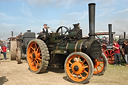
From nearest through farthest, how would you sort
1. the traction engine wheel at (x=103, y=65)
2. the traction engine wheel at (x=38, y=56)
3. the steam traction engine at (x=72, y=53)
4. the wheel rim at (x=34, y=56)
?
1. the steam traction engine at (x=72, y=53)
2. the traction engine wheel at (x=103, y=65)
3. the traction engine wheel at (x=38, y=56)
4. the wheel rim at (x=34, y=56)

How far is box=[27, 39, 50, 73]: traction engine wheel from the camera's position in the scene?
18.1 feet

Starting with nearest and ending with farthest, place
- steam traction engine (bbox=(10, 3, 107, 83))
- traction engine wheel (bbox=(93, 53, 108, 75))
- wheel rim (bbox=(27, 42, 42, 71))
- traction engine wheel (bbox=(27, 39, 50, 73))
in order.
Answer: steam traction engine (bbox=(10, 3, 107, 83)) → traction engine wheel (bbox=(93, 53, 108, 75)) → traction engine wheel (bbox=(27, 39, 50, 73)) → wheel rim (bbox=(27, 42, 42, 71))

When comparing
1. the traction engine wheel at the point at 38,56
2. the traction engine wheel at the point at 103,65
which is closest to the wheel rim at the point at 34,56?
the traction engine wheel at the point at 38,56

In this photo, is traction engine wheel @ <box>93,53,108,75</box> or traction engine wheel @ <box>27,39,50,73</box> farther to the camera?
traction engine wheel @ <box>27,39,50,73</box>

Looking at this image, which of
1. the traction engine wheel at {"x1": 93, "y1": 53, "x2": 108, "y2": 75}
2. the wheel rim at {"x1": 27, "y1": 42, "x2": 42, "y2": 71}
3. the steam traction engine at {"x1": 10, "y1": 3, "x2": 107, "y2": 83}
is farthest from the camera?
the wheel rim at {"x1": 27, "y1": 42, "x2": 42, "y2": 71}

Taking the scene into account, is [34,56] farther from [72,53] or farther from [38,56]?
[72,53]

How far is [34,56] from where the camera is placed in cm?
603

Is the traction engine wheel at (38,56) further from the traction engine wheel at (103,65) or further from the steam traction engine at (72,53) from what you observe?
the traction engine wheel at (103,65)

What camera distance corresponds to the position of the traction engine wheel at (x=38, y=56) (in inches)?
217

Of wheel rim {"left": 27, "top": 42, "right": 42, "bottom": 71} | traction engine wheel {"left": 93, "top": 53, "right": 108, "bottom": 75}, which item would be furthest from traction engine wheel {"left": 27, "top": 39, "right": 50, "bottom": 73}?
traction engine wheel {"left": 93, "top": 53, "right": 108, "bottom": 75}

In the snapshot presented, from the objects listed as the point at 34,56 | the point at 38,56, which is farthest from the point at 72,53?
the point at 34,56

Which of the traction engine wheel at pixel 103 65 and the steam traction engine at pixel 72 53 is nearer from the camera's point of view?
the steam traction engine at pixel 72 53

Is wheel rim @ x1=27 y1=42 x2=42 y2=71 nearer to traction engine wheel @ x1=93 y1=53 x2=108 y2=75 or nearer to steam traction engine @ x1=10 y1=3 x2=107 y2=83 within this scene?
steam traction engine @ x1=10 y1=3 x2=107 y2=83

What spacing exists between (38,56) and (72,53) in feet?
6.05
